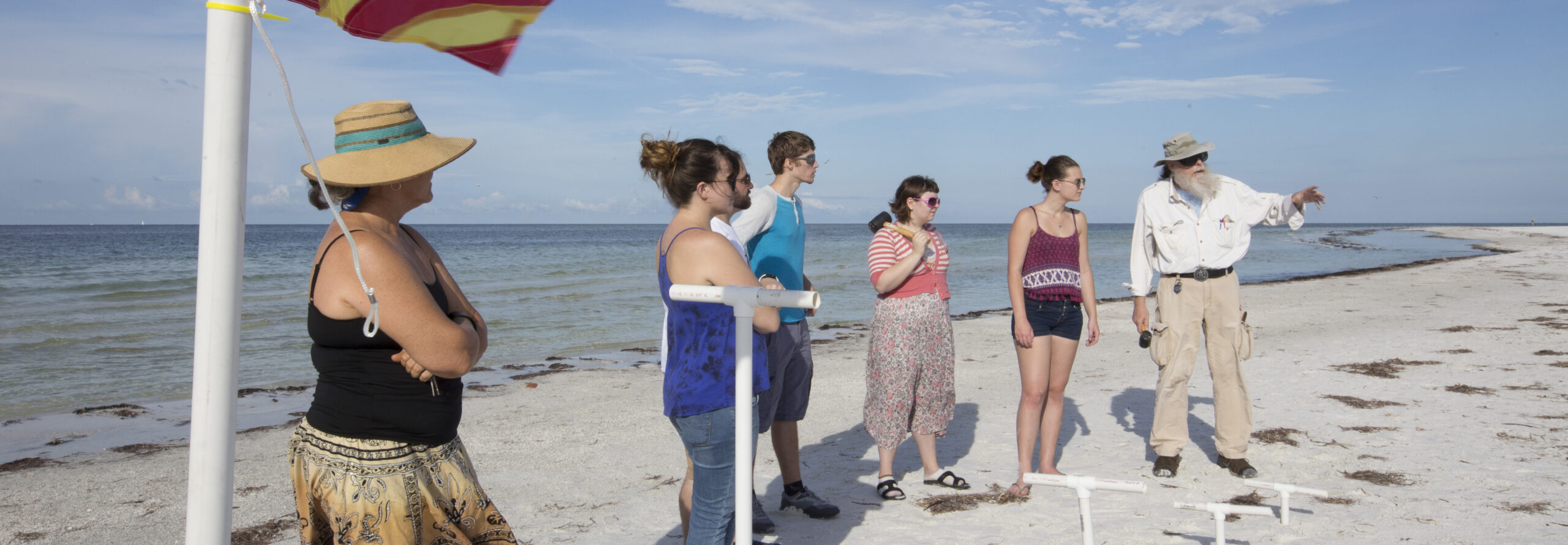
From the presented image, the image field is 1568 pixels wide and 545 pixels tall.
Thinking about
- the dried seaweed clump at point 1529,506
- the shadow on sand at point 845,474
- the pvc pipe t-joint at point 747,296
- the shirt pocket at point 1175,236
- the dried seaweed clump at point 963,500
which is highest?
the shirt pocket at point 1175,236

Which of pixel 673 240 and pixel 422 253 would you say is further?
pixel 673 240

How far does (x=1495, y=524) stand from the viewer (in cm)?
384

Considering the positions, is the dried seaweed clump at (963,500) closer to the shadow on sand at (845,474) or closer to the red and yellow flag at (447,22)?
the shadow on sand at (845,474)

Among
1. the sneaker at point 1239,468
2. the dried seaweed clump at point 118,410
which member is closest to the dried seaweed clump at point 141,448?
the dried seaweed clump at point 118,410

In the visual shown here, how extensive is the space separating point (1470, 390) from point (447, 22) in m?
7.79

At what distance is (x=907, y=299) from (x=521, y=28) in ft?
9.57

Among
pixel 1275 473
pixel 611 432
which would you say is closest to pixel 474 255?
pixel 611 432

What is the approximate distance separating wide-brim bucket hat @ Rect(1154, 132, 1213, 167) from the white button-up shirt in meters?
0.18

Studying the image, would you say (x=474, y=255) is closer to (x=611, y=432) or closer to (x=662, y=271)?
(x=611, y=432)

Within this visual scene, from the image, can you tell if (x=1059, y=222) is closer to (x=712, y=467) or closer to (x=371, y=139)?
(x=712, y=467)

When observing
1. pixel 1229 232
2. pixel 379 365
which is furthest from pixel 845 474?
pixel 379 365

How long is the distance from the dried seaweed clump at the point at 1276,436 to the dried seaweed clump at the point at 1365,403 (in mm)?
985

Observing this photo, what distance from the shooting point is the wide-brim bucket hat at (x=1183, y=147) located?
4.82 meters

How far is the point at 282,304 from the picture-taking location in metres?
16.8
